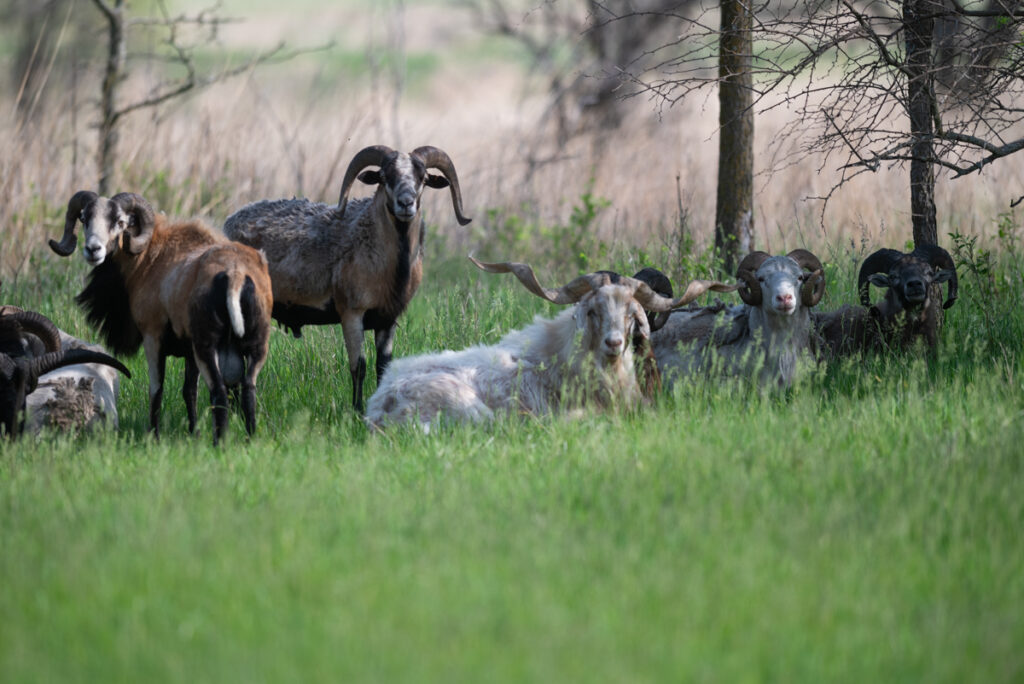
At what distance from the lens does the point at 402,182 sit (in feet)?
28.1

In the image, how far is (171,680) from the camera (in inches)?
148

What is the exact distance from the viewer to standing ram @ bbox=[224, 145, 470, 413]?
29.0 feet

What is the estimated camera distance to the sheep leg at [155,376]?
25.4ft

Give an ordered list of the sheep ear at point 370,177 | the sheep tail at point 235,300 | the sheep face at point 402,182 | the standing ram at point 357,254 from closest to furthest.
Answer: the sheep tail at point 235,300 → the sheep face at point 402,182 → the standing ram at point 357,254 → the sheep ear at point 370,177

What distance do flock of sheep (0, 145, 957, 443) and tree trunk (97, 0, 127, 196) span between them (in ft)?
17.9

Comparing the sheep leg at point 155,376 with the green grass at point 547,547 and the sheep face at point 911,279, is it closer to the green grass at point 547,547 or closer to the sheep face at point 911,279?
the green grass at point 547,547

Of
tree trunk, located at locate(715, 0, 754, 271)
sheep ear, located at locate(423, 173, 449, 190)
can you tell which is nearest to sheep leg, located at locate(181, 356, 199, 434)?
sheep ear, located at locate(423, 173, 449, 190)

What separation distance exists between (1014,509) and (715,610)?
1920 mm

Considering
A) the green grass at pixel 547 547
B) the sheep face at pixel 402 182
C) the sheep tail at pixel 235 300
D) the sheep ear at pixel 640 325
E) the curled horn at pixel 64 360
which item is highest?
the sheep face at pixel 402 182

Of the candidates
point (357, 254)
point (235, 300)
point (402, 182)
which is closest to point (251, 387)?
point (235, 300)

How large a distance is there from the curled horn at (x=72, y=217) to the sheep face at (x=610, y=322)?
11.8ft

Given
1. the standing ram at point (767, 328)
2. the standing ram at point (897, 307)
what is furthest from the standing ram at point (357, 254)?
the standing ram at point (897, 307)

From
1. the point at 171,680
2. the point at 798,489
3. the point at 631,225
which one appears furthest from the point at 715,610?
the point at 631,225

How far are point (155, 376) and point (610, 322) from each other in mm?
3241
